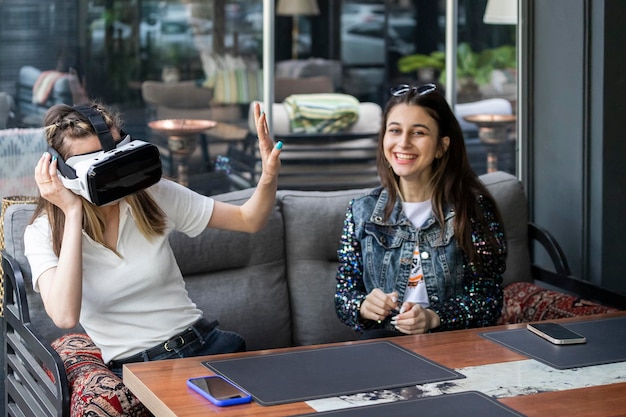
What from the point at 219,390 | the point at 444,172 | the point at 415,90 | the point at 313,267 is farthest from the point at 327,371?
the point at 313,267

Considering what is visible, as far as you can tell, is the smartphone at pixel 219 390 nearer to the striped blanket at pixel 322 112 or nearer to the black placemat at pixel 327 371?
the black placemat at pixel 327 371

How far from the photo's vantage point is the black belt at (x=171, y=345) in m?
2.68

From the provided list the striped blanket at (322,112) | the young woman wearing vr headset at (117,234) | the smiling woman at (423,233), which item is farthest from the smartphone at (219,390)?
the striped blanket at (322,112)

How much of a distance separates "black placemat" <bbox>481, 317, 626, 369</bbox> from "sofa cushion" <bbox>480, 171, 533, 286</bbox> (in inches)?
41.4

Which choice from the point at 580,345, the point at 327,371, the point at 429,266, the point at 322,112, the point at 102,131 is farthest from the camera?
the point at 322,112

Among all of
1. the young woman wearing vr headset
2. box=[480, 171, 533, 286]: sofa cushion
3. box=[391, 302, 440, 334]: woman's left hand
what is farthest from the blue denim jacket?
box=[480, 171, 533, 286]: sofa cushion

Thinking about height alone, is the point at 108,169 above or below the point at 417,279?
above

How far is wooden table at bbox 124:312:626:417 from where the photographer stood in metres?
1.95

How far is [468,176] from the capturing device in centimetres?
305

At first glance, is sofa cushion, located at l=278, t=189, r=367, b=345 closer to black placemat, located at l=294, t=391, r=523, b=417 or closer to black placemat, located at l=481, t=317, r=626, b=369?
black placemat, located at l=481, t=317, r=626, b=369

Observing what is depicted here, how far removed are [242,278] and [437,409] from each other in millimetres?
1507

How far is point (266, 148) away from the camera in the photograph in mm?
2695

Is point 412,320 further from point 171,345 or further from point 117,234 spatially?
point 117,234

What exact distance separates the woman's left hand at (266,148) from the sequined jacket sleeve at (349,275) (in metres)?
0.38
